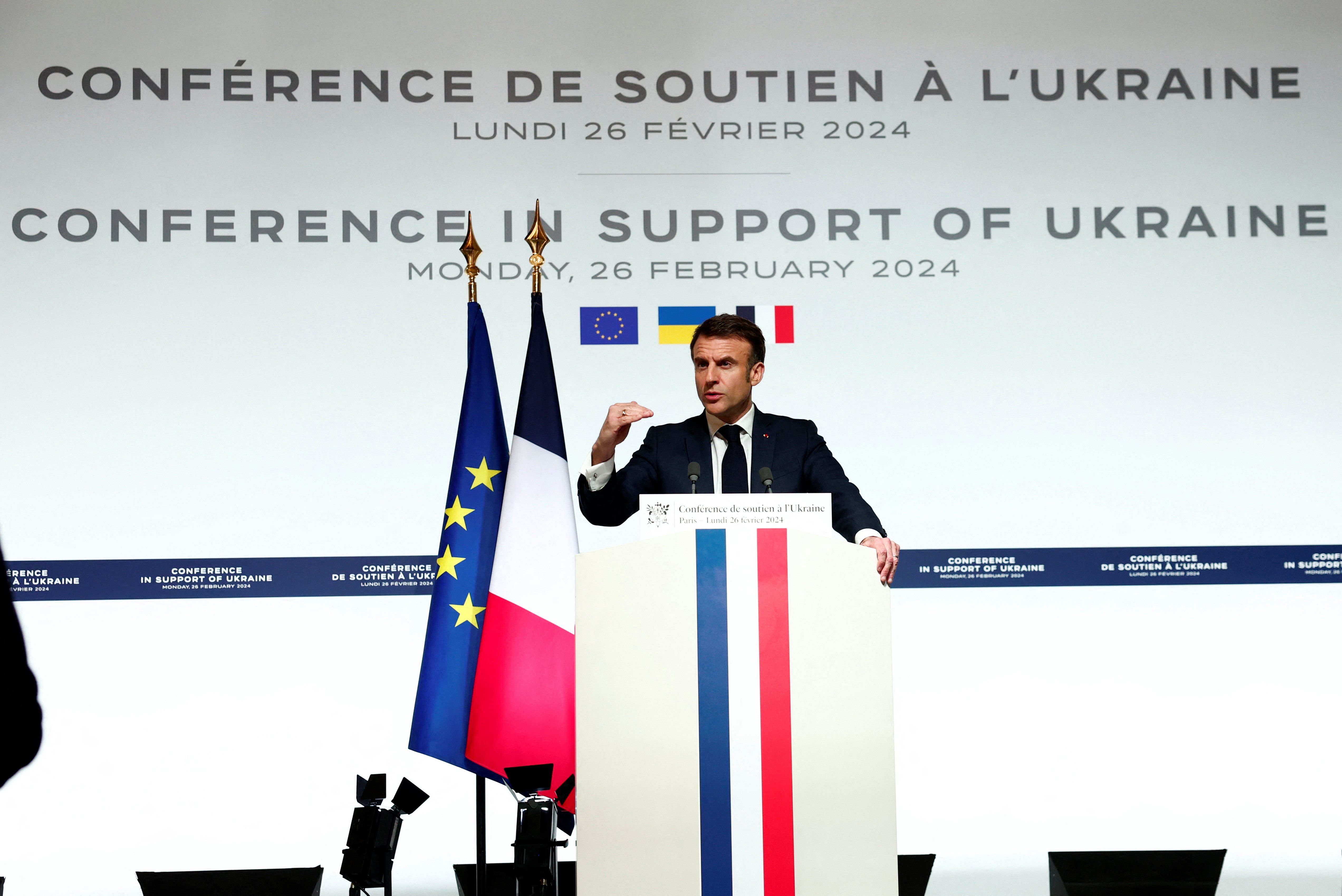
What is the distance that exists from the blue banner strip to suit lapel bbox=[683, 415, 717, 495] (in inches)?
64.1

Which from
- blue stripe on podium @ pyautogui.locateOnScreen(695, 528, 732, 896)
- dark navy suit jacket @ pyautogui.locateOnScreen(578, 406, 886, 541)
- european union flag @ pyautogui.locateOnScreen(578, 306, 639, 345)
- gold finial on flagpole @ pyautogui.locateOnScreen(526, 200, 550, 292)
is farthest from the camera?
european union flag @ pyautogui.locateOnScreen(578, 306, 639, 345)

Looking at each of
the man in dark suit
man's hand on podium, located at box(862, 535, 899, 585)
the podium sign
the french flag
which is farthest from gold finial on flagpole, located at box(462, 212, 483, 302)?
man's hand on podium, located at box(862, 535, 899, 585)

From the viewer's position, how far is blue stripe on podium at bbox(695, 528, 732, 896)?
223cm

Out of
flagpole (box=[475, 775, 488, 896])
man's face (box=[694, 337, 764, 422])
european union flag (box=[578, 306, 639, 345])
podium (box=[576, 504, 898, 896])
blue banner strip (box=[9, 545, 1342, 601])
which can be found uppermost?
european union flag (box=[578, 306, 639, 345])

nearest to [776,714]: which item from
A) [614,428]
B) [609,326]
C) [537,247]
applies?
[614,428]

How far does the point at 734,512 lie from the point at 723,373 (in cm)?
76

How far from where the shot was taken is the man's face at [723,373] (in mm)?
3055

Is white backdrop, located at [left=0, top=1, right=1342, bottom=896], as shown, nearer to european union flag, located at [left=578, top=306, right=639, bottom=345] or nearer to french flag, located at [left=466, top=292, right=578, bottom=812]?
european union flag, located at [left=578, top=306, right=639, bottom=345]

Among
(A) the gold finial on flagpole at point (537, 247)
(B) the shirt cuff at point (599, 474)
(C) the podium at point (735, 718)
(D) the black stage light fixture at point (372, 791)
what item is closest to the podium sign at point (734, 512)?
(C) the podium at point (735, 718)

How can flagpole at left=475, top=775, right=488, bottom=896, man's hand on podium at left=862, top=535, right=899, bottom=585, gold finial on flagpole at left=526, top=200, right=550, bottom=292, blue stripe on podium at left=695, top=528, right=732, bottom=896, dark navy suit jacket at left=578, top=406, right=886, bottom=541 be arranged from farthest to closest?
gold finial on flagpole at left=526, top=200, right=550, bottom=292, flagpole at left=475, top=775, right=488, bottom=896, dark navy suit jacket at left=578, top=406, right=886, bottom=541, man's hand on podium at left=862, top=535, right=899, bottom=585, blue stripe on podium at left=695, top=528, right=732, bottom=896

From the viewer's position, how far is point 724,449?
10.3ft

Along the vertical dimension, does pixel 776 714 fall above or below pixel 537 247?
below

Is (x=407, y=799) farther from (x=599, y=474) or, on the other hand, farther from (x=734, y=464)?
(x=734, y=464)

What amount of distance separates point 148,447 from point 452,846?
6.56 ft
